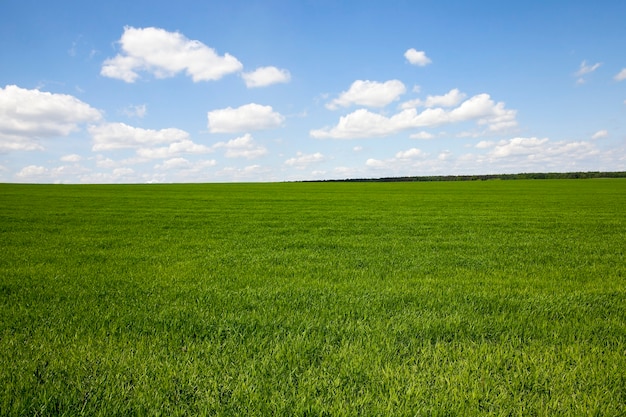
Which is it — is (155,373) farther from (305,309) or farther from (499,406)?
(499,406)

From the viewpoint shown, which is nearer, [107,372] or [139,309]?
[107,372]

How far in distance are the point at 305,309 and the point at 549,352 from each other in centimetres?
308

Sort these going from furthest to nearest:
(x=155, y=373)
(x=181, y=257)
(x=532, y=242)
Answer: (x=532, y=242) → (x=181, y=257) → (x=155, y=373)

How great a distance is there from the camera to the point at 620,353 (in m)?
4.07

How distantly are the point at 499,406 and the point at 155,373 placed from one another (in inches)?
129

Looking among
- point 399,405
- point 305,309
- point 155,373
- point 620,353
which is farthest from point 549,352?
point 155,373

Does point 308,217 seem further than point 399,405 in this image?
Yes

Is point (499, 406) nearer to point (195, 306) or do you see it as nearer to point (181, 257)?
point (195, 306)

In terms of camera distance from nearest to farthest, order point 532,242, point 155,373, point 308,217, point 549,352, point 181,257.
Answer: point 155,373 → point 549,352 → point 181,257 → point 532,242 → point 308,217

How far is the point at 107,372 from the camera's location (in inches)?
139

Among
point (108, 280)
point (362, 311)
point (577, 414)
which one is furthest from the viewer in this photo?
point (108, 280)

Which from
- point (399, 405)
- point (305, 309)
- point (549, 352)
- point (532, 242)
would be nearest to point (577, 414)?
point (549, 352)

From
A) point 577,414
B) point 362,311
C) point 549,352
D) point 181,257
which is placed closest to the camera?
point 577,414

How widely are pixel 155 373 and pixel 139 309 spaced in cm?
192
